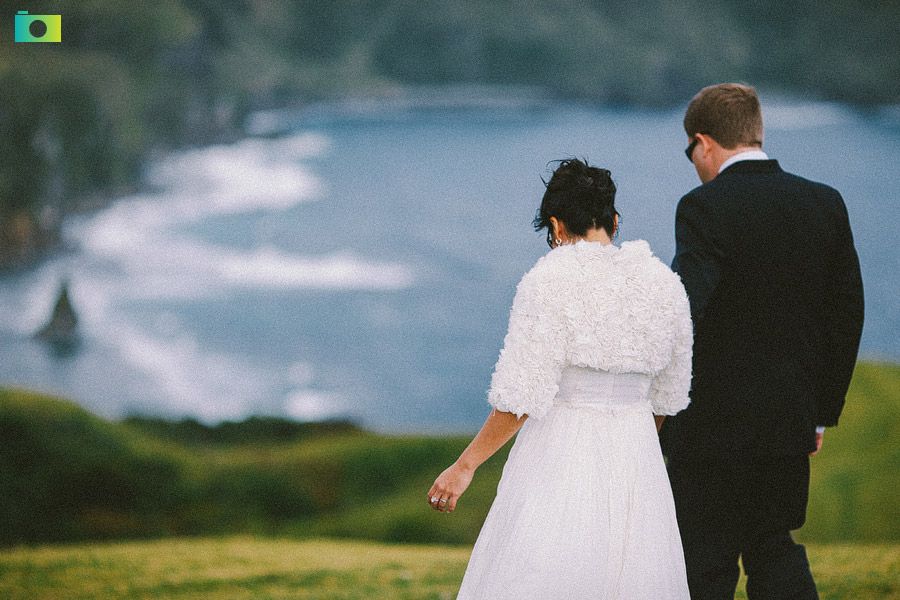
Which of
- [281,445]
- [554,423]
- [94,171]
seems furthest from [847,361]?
[94,171]

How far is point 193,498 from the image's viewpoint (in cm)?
561

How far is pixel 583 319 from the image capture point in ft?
5.46

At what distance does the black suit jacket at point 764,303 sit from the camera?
1922 millimetres

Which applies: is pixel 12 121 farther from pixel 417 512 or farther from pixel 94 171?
pixel 417 512

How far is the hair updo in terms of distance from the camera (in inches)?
68.7

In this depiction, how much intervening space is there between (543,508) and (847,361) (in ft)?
2.80

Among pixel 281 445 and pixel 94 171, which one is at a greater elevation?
pixel 94 171

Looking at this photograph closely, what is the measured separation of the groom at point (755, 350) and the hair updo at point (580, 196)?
0.27 metres

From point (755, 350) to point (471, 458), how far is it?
28.5 inches

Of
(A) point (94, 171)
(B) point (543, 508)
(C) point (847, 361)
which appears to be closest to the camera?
(B) point (543, 508)

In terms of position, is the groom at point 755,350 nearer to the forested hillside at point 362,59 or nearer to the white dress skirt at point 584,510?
the white dress skirt at point 584,510

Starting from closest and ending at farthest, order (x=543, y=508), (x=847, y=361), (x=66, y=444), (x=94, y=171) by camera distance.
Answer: (x=543, y=508) < (x=847, y=361) < (x=66, y=444) < (x=94, y=171)

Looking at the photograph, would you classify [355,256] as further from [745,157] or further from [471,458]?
[471,458]

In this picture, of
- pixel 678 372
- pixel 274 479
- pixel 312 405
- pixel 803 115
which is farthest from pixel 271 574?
pixel 803 115
